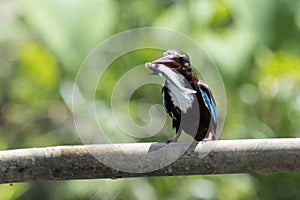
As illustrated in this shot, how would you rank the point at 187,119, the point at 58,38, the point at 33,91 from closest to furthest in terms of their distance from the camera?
the point at 187,119, the point at 58,38, the point at 33,91

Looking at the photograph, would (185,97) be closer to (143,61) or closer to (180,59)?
(180,59)

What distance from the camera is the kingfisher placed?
1003 mm

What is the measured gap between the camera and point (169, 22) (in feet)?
4.65

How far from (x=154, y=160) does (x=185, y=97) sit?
10 centimetres

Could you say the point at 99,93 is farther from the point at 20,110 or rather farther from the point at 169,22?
the point at 20,110

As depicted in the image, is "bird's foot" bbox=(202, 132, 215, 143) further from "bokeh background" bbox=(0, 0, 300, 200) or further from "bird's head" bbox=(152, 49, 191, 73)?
"bokeh background" bbox=(0, 0, 300, 200)

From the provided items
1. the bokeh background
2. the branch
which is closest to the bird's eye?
the branch

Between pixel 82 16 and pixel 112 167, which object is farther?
pixel 82 16

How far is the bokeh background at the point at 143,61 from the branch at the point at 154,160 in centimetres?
28

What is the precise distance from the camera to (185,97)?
1.07 m

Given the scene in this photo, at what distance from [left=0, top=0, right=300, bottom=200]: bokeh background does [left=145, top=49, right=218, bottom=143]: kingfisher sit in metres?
0.21

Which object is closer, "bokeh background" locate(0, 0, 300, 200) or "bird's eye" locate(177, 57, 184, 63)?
"bird's eye" locate(177, 57, 184, 63)

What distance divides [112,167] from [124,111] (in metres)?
0.59

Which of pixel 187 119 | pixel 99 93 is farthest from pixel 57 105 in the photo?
pixel 187 119
